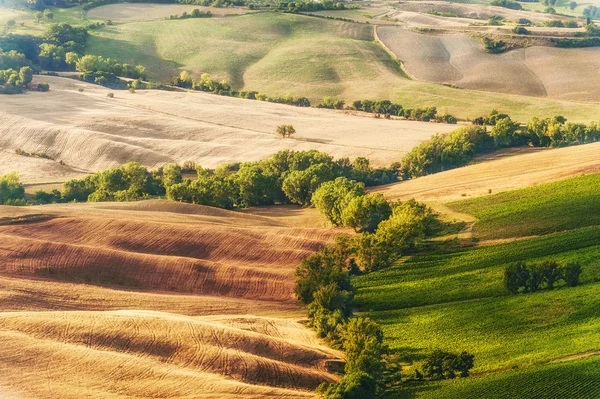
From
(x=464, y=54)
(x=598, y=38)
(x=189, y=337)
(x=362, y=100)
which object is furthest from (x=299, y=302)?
(x=598, y=38)

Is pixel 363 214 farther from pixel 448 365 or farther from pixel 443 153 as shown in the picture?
pixel 443 153

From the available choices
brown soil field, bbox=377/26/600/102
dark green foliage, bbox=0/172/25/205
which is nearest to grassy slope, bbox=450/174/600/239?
dark green foliage, bbox=0/172/25/205

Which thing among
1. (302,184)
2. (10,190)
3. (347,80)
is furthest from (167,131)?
(347,80)

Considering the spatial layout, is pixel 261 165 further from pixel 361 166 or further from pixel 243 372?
pixel 243 372

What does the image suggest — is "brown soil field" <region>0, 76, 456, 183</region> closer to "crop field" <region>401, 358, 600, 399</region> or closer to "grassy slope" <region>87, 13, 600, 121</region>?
"grassy slope" <region>87, 13, 600, 121</region>

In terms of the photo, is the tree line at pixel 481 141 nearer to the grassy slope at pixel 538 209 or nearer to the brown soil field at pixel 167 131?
the brown soil field at pixel 167 131
